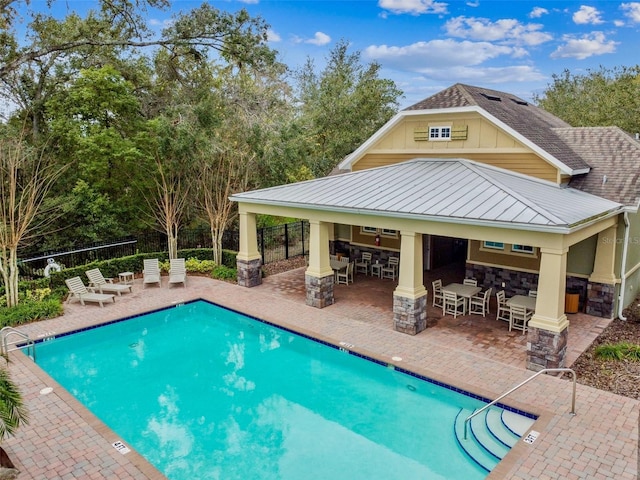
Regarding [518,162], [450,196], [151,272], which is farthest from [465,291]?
[151,272]

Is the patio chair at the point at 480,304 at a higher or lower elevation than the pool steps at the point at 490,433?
higher

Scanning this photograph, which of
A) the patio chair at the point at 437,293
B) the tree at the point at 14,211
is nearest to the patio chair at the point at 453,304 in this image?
the patio chair at the point at 437,293

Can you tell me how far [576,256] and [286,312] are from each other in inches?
362

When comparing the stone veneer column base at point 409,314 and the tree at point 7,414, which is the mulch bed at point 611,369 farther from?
the tree at point 7,414

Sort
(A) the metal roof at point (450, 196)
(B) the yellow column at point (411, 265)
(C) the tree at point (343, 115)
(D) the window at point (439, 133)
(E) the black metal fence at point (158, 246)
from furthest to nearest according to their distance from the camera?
(C) the tree at point (343, 115), (E) the black metal fence at point (158, 246), (D) the window at point (439, 133), (B) the yellow column at point (411, 265), (A) the metal roof at point (450, 196)

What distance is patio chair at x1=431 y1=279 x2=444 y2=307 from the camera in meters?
15.5

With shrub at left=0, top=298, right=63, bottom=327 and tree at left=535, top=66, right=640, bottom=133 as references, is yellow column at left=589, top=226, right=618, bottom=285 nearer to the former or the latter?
shrub at left=0, top=298, right=63, bottom=327

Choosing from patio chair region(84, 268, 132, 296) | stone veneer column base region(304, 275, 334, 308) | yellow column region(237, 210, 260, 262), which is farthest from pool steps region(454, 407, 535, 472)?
patio chair region(84, 268, 132, 296)

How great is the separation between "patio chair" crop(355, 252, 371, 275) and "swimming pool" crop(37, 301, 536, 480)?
244 inches

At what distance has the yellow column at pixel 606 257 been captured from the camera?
45.2 feet

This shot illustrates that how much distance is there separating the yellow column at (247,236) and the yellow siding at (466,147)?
5.21 meters

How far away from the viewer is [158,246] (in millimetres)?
21094

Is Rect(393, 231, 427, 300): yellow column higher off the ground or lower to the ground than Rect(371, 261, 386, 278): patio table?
higher

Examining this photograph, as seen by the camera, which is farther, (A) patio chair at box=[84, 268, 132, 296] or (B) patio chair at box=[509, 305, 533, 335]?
(A) patio chair at box=[84, 268, 132, 296]
